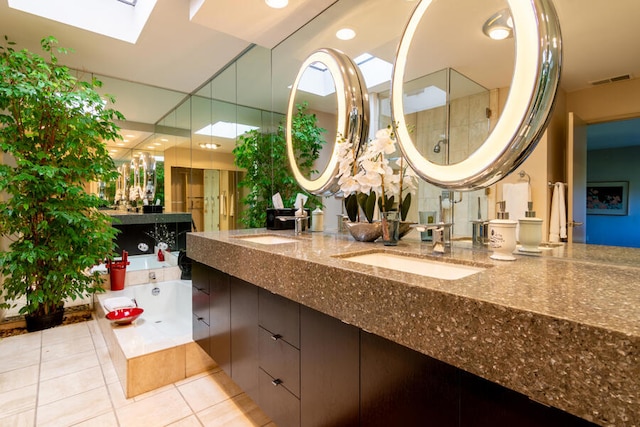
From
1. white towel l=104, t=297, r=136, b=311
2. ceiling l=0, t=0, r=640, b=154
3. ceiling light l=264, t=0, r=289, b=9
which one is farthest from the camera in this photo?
white towel l=104, t=297, r=136, b=311

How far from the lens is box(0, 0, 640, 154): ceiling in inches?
37.1

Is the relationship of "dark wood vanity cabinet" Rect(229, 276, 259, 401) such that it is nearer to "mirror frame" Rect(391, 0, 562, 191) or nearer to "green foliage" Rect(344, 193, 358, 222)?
"green foliage" Rect(344, 193, 358, 222)

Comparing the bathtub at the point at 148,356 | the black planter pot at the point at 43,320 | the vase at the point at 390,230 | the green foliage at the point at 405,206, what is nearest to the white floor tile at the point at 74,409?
the bathtub at the point at 148,356

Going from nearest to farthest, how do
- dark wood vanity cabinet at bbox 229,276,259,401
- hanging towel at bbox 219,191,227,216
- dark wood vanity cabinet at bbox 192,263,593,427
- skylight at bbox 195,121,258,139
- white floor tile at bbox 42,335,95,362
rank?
dark wood vanity cabinet at bbox 192,263,593,427 → dark wood vanity cabinet at bbox 229,276,259,401 → white floor tile at bbox 42,335,95,362 → skylight at bbox 195,121,258,139 → hanging towel at bbox 219,191,227,216

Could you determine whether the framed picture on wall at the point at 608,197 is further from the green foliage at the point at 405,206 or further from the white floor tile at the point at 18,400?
the white floor tile at the point at 18,400

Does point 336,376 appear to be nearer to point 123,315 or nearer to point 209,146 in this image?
point 123,315

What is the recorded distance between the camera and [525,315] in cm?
56

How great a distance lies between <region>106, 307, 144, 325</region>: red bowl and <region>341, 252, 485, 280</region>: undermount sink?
2.09 metres

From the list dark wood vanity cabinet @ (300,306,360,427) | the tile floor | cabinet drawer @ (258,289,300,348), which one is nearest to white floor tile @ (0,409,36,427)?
the tile floor

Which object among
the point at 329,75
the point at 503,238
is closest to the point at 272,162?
the point at 329,75

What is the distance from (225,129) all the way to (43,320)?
2484mm

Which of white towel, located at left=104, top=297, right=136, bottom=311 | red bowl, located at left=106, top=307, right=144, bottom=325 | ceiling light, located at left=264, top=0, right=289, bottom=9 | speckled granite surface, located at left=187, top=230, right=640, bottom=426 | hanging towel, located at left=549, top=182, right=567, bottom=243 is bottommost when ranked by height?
red bowl, located at left=106, top=307, right=144, bottom=325

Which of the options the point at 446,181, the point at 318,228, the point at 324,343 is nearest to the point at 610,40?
the point at 446,181

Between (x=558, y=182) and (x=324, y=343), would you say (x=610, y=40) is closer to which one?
(x=558, y=182)
